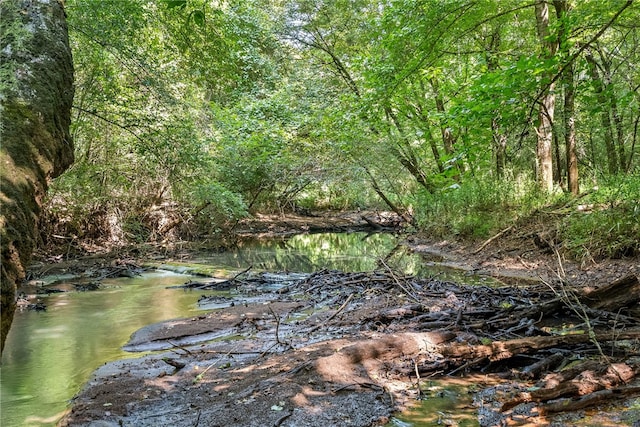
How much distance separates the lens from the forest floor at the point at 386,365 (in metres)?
3.12

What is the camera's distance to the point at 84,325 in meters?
6.47

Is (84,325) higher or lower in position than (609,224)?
lower

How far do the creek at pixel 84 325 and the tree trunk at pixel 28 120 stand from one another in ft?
5.81

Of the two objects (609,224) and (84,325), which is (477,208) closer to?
(609,224)

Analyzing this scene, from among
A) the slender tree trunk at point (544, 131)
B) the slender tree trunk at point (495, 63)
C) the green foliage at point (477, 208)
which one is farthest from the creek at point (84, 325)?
the slender tree trunk at point (495, 63)

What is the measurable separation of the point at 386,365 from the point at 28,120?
3342 millimetres

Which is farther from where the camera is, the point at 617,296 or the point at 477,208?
the point at 477,208

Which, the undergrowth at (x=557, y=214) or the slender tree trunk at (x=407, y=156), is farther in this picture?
the slender tree trunk at (x=407, y=156)

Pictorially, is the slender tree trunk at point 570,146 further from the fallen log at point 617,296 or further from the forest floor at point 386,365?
the fallen log at point 617,296

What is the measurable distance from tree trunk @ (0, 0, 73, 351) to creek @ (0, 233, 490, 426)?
1.77 m

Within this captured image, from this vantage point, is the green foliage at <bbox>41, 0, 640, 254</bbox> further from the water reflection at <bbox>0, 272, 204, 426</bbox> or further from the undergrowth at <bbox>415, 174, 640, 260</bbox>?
the water reflection at <bbox>0, 272, 204, 426</bbox>

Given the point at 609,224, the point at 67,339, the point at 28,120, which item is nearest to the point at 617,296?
the point at 609,224

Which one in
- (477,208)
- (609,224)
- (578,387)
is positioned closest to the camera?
(578,387)

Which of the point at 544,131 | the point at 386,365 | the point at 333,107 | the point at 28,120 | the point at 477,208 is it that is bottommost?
the point at 386,365
